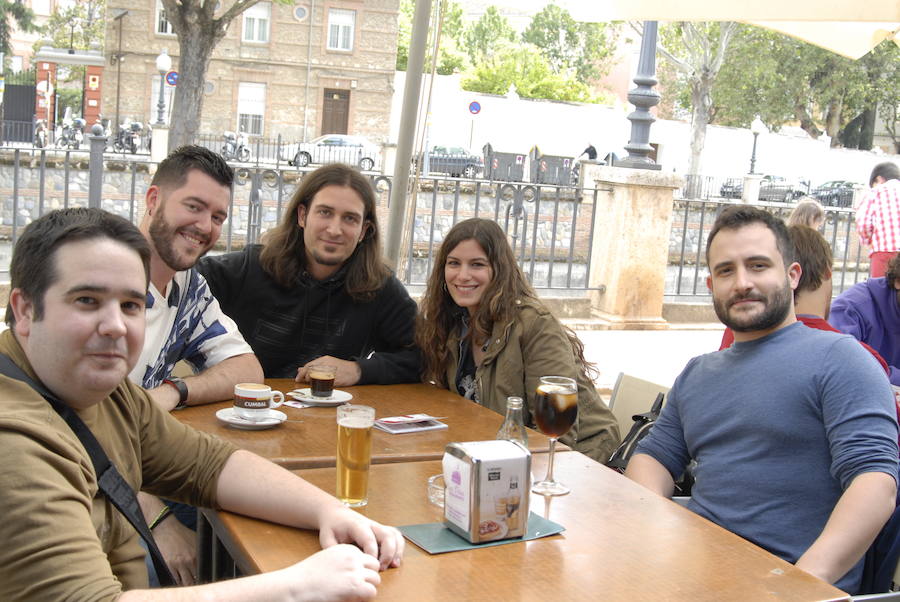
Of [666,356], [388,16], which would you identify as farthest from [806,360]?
[388,16]

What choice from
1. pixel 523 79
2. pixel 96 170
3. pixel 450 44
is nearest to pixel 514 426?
pixel 96 170

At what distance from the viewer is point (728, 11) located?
12.3ft

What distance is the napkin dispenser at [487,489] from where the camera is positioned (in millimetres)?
1627

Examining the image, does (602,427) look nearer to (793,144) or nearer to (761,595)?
(761,595)

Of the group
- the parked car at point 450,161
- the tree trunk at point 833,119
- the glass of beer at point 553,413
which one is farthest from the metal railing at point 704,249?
the tree trunk at point 833,119

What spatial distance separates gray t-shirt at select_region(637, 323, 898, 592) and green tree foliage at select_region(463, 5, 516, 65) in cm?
4872

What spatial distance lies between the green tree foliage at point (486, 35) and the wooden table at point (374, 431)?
158 ft

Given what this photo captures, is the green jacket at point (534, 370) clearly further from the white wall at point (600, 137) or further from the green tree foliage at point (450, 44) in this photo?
the green tree foliage at point (450, 44)

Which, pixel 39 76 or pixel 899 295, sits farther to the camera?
pixel 39 76

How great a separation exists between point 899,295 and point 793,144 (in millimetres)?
37417

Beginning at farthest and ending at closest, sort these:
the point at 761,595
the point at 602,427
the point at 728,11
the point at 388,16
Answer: the point at 388,16 → the point at 728,11 → the point at 602,427 → the point at 761,595

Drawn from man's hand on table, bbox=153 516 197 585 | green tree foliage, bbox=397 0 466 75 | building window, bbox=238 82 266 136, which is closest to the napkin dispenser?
man's hand on table, bbox=153 516 197 585

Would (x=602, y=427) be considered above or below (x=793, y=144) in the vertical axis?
below

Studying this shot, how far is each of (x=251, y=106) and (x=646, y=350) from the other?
1228 inches
